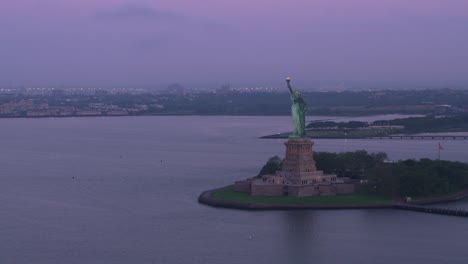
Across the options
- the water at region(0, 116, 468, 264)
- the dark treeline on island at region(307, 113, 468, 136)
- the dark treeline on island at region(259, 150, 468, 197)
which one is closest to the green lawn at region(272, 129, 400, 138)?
the dark treeline on island at region(307, 113, 468, 136)

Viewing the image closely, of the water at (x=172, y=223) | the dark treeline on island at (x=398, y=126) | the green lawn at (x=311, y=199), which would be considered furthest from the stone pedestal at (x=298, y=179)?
the dark treeline on island at (x=398, y=126)

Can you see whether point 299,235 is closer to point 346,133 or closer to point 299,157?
point 299,157

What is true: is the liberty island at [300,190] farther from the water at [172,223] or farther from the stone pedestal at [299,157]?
the water at [172,223]

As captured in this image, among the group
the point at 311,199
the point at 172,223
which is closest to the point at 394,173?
the point at 311,199

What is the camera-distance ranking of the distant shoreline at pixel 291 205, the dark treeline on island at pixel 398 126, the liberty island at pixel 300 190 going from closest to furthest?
the distant shoreline at pixel 291 205, the liberty island at pixel 300 190, the dark treeline on island at pixel 398 126

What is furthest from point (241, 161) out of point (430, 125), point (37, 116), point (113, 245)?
point (37, 116)

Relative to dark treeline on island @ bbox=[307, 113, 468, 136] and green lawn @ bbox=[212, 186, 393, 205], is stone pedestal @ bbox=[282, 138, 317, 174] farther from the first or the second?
dark treeline on island @ bbox=[307, 113, 468, 136]
